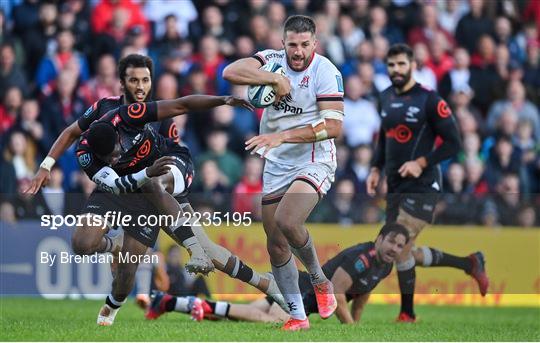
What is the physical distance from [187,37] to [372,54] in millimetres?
3067

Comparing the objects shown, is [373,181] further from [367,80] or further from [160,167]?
[367,80]

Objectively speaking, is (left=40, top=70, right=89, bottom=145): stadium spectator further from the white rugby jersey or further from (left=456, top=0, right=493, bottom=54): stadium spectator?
(left=456, top=0, right=493, bottom=54): stadium spectator

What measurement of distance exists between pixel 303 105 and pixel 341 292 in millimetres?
2380

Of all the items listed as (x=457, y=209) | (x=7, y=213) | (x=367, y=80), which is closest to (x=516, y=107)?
(x=367, y=80)

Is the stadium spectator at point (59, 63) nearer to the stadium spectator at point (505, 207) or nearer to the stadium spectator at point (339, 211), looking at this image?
the stadium spectator at point (339, 211)

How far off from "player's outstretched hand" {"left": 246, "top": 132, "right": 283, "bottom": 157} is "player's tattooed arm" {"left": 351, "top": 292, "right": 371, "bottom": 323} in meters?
3.22

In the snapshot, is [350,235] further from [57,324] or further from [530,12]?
[530,12]

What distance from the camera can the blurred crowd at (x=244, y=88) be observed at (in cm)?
1702

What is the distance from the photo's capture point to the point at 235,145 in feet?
60.7

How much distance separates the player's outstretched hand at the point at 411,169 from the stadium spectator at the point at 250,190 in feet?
11.7

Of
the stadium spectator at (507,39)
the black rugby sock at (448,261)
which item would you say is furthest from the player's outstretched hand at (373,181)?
the stadium spectator at (507,39)

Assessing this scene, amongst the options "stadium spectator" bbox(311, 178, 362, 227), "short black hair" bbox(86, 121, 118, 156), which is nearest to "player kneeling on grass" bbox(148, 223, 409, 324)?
"short black hair" bbox(86, 121, 118, 156)

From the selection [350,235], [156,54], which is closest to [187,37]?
[156,54]

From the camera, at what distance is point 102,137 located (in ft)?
35.7
